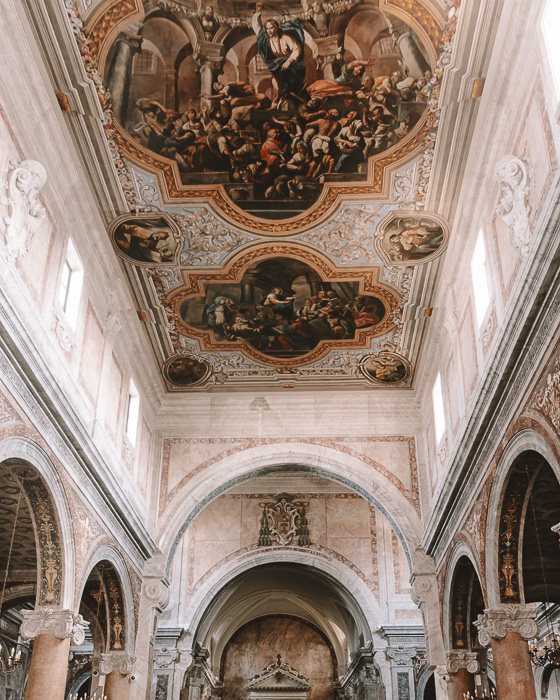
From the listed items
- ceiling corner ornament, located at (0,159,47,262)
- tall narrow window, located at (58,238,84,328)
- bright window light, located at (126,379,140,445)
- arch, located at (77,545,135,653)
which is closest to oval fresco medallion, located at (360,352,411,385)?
bright window light, located at (126,379,140,445)

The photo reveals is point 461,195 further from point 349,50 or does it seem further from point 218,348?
point 218,348

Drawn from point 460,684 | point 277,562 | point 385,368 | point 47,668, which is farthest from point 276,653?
point 47,668

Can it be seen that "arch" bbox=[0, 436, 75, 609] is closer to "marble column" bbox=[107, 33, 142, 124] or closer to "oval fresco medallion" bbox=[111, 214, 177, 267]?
"oval fresco medallion" bbox=[111, 214, 177, 267]

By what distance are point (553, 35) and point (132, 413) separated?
11310 mm

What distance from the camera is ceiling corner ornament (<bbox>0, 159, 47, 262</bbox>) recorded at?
32.2ft

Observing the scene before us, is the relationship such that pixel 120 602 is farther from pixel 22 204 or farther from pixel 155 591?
pixel 22 204

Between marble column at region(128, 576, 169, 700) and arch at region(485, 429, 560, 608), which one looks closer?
arch at region(485, 429, 560, 608)

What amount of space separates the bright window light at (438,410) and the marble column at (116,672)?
7669 millimetres

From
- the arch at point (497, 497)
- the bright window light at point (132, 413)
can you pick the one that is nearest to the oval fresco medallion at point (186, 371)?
the bright window light at point (132, 413)

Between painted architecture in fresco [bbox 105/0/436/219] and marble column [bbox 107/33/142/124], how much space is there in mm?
15

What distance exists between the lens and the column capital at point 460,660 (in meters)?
15.8

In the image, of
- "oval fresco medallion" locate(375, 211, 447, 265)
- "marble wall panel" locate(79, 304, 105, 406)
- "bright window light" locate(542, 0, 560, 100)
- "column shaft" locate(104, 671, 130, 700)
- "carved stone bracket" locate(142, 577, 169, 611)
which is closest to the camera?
"bright window light" locate(542, 0, 560, 100)

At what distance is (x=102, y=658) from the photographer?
16203mm

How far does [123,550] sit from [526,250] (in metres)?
10.2
